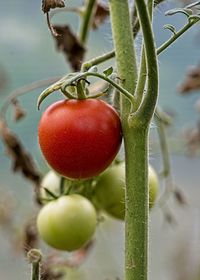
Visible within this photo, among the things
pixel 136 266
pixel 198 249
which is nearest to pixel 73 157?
pixel 136 266

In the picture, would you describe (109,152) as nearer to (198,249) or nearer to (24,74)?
(198,249)

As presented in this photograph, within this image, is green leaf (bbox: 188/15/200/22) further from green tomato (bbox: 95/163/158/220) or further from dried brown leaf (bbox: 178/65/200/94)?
dried brown leaf (bbox: 178/65/200/94)

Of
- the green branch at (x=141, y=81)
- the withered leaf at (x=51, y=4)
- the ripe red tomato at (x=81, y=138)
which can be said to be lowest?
the ripe red tomato at (x=81, y=138)

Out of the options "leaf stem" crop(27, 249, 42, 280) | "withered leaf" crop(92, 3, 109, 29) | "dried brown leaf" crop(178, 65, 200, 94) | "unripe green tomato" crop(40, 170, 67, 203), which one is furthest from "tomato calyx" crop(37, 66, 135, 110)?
"dried brown leaf" crop(178, 65, 200, 94)

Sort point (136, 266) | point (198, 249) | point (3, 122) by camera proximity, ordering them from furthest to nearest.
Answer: point (198, 249) → point (3, 122) → point (136, 266)

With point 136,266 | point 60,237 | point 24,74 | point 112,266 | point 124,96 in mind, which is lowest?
point 112,266

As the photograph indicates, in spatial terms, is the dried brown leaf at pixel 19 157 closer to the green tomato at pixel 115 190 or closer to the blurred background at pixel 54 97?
the green tomato at pixel 115 190

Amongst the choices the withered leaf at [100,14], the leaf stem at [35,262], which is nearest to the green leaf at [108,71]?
the leaf stem at [35,262]
